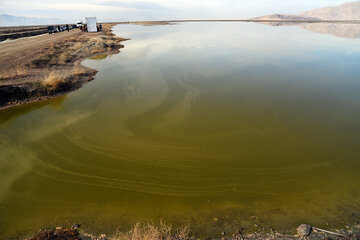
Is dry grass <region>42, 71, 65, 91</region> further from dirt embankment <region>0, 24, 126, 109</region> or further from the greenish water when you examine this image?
the greenish water

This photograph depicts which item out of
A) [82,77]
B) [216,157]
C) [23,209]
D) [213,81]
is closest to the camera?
[23,209]

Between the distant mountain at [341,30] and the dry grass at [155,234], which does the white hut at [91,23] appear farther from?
the distant mountain at [341,30]

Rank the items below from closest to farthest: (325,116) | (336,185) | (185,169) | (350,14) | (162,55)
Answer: (336,185), (185,169), (325,116), (162,55), (350,14)

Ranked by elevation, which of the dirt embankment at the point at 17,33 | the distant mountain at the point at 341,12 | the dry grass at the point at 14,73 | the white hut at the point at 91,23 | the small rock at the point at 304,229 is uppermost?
the distant mountain at the point at 341,12

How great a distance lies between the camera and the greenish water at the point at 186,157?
4.84m

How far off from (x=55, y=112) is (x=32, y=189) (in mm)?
5122

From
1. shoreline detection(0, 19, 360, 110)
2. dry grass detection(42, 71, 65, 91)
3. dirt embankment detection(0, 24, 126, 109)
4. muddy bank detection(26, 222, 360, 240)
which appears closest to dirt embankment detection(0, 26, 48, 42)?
shoreline detection(0, 19, 360, 110)

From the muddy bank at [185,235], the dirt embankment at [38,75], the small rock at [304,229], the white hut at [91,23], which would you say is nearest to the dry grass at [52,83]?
the dirt embankment at [38,75]

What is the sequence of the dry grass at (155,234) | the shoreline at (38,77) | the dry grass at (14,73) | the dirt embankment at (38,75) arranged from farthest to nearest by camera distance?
the dry grass at (14,73) < the dirt embankment at (38,75) < the shoreline at (38,77) < the dry grass at (155,234)

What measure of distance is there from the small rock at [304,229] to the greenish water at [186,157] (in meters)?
0.20

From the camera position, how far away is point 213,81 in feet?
44.5

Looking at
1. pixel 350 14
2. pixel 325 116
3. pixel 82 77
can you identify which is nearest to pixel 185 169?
pixel 325 116

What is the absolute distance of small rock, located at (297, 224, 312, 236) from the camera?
4.14 metres

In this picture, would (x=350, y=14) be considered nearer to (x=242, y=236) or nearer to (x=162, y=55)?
(x=162, y=55)
